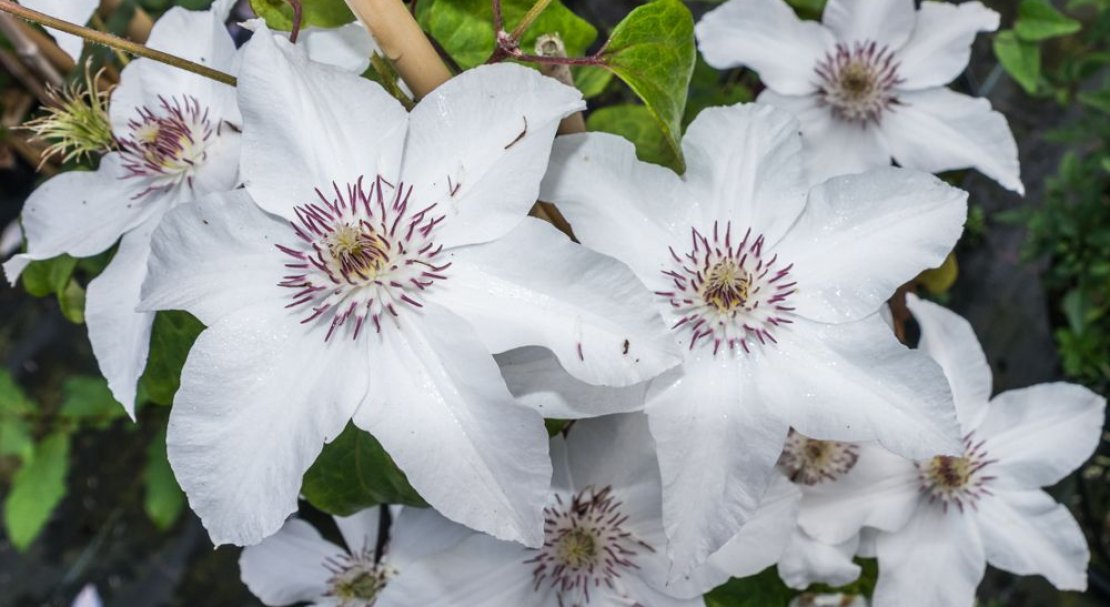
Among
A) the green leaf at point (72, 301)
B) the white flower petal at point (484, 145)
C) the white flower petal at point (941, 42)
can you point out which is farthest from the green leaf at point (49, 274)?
the white flower petal at point (941, 42)

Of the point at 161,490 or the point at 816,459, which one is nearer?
the point at 816,459

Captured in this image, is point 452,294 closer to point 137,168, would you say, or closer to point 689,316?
point 689,316

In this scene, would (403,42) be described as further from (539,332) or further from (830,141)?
(830,141)

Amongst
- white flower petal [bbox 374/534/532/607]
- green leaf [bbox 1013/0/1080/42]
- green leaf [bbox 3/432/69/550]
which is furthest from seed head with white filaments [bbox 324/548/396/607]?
green leaf [bbox 1013/0/1080/42]

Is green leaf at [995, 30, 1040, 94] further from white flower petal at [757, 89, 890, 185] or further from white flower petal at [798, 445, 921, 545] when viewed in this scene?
white flower petal at [798, 445, 921, 545]

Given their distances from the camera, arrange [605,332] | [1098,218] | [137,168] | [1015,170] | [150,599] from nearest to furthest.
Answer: [605,332], [137,168], [1015,170], [1098,218], [150,599]

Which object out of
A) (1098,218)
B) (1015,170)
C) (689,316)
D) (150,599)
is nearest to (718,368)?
(689,316)

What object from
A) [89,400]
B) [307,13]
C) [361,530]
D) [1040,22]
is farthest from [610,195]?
[89,400]
